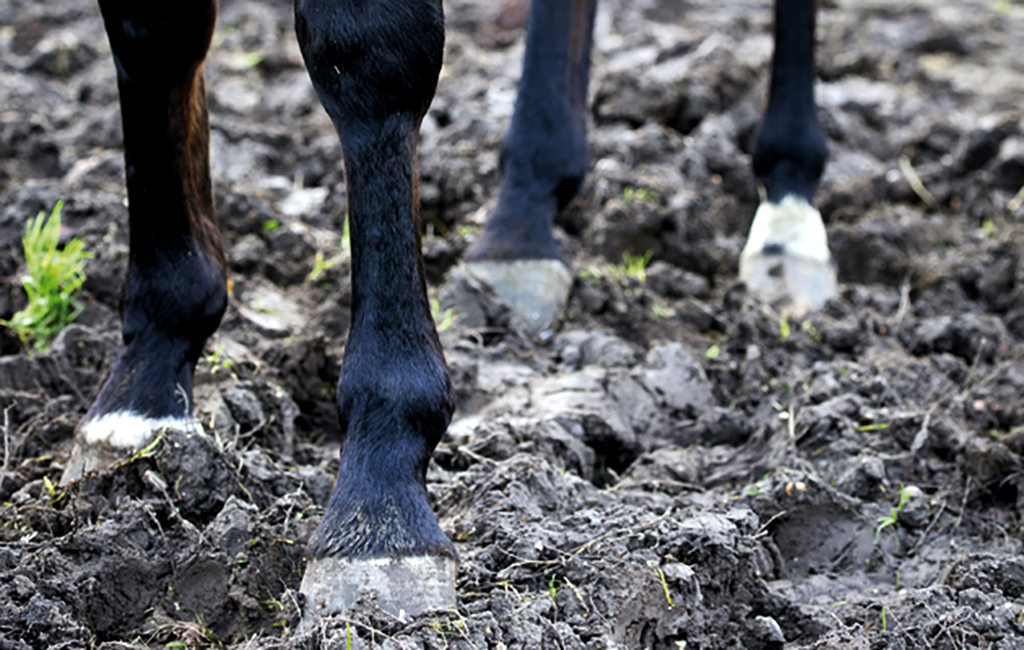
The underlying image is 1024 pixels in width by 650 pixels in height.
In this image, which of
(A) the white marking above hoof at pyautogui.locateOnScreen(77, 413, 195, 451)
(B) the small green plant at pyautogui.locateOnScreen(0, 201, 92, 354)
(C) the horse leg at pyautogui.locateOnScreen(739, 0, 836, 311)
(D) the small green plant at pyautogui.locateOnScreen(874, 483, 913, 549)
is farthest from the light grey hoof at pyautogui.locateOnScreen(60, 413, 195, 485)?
(C) the horse leg at pyautogui.locateOnScreen(739, 0, 836, 311)

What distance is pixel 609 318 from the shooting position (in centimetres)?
331

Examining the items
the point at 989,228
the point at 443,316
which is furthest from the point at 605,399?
the point at 989,228

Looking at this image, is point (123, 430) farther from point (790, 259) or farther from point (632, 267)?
point (790, 259)

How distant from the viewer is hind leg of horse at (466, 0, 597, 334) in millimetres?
3244

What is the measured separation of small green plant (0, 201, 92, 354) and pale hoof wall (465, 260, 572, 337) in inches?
45.0

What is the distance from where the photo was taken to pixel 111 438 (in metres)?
2.08

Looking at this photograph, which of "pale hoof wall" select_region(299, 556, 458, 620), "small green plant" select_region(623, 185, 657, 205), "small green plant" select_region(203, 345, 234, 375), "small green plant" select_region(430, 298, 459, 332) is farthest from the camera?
"small green plant" select_region(623, 185, 657, 205)

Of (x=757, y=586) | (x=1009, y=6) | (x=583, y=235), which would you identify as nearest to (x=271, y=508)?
(x=757, y=586)

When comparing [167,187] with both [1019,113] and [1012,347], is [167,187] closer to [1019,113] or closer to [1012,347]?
[1012,347]

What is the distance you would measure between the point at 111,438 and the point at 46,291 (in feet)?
3.16

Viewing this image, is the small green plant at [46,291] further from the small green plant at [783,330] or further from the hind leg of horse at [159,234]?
the small green plant at [783,330]

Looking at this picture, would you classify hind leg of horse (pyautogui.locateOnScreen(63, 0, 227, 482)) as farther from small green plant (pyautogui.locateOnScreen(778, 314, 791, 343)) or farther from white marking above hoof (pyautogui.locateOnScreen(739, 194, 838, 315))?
white marking above hoof (pyautogui.locateOnScreen(739, 194, 838, 315))

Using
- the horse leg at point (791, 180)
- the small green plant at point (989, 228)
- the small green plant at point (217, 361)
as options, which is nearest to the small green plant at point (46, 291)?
the small green plant at point (217, 361)

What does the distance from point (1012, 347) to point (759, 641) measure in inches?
73.2
